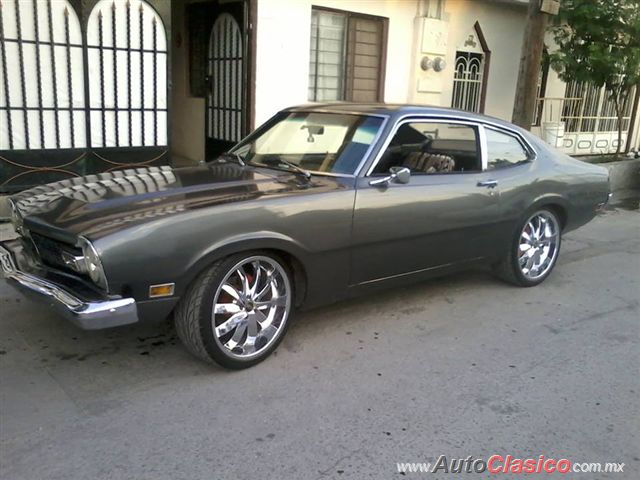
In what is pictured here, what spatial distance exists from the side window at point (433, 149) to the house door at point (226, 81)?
4.24 metres

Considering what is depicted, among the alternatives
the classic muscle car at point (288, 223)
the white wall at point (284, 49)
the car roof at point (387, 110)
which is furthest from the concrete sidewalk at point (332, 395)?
the white wall at point (284, 49)

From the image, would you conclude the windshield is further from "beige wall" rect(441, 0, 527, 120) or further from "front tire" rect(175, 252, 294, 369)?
"beige wall" rect(441, 0, 527, 120)

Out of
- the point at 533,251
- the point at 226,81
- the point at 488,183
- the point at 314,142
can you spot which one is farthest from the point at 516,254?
the point at 226,81

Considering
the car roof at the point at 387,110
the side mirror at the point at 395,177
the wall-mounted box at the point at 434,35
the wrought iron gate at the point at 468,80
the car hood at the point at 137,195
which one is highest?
the wall-mounted box at the point at 434,35

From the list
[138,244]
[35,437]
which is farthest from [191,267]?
[35,437]

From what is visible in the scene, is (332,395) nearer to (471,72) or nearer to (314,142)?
(314,142)

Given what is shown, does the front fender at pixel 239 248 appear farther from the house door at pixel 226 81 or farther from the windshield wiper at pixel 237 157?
the house door at pixel 226 81

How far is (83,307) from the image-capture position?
3.18 m

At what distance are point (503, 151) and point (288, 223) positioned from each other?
2.40 m

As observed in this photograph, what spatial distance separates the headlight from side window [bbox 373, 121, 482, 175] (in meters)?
1.98

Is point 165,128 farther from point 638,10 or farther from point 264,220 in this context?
point 638,10

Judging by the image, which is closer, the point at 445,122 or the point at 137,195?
the point at 137,195

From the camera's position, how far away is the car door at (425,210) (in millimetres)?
4219

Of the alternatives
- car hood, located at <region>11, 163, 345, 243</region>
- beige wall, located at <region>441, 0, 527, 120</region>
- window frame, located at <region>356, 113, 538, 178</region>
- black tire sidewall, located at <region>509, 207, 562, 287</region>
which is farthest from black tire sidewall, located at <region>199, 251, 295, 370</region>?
beige wall, located at <region>441, 0, 527, 120</region>
